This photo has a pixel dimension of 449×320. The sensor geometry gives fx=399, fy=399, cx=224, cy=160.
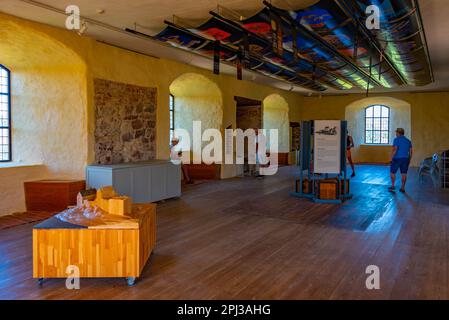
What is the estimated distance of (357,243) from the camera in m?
4.92

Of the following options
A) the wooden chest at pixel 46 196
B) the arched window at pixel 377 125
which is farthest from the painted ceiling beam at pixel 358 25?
the arched window at pixel 377 125

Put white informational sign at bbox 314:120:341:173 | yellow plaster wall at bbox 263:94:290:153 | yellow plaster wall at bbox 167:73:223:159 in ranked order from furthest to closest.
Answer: yellow plaster wall at bbox 263:94:290:153 → yellow plaster wall at bbox 167:73:223:159 → white informational sign at bbox 314:120:341:173

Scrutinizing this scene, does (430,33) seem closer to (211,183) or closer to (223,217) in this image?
(223,217)

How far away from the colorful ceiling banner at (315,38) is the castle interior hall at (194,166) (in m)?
0.04

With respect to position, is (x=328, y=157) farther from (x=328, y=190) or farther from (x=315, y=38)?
(x=315, y=38)

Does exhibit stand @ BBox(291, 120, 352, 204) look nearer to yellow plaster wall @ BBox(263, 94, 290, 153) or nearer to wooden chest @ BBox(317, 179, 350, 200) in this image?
wooden chest @ BBox(317, 179, 350, 200)

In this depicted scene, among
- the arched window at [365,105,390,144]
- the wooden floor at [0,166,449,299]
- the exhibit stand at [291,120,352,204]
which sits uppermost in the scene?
the arched window at [365,105,390,144]

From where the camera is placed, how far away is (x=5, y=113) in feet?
23.3

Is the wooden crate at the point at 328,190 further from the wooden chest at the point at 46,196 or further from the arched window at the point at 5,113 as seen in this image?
the arched window at the point at 5,113

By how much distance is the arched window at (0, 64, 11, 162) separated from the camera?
7070 millimetres

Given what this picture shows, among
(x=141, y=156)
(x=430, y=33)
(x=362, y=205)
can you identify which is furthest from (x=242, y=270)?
(x=430, y=33)

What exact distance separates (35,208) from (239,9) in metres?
4.61

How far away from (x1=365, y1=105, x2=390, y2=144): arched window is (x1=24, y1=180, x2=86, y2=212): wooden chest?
1465 centimetres

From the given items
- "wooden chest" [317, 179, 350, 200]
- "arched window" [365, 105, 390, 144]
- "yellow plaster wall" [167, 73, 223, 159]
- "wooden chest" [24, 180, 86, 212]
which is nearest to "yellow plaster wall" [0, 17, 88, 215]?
"wooden chest" [24, 180, 86, 212]
